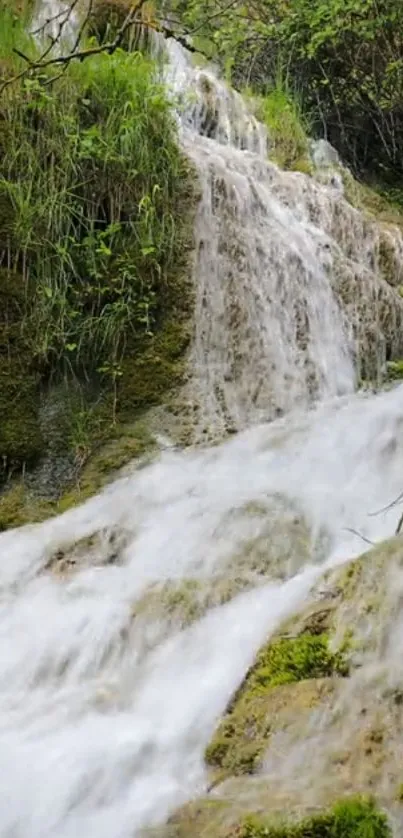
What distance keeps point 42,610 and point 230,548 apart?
2.45 ft

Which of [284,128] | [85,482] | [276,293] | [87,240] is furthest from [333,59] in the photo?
[85,482]

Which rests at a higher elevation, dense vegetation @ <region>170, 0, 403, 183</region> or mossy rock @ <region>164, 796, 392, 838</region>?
dense vegetation @ <region>170, 0, 403, 183</region>

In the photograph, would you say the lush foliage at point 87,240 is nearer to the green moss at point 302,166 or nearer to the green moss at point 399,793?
the green moss at point 302,166

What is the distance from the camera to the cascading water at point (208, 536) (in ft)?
7.00

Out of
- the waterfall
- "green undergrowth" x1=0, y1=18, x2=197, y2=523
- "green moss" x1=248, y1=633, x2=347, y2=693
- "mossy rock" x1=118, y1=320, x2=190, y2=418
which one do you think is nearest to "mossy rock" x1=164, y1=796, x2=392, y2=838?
"green moss" x1=248, y1=633, x2=347, y2=693

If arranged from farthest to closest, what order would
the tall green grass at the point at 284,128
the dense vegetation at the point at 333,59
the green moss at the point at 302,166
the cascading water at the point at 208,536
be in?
1. the dense vegetation at the point at 333,59
2. the tall green grass at the point at 284,128
3. the green moss at the point at 302,166
4. the cascading water at the point at 208,536

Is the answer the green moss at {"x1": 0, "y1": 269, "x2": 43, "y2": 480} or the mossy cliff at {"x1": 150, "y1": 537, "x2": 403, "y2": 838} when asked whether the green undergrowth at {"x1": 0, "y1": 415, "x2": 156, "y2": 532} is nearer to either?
the green moss at {"x1": 0, "y1": 269, "x2": 43, "y2": 480}

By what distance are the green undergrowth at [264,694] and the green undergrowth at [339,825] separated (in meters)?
0.30

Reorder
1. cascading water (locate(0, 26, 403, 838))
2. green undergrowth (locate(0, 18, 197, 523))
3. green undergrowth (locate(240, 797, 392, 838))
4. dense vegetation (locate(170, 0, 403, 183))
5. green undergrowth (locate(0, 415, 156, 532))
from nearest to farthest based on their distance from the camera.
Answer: green undergrowth (locate(240, 797, 392, 838)) → cascading water (locate(0, 26, 403, 838)) → green undergrowth (locate(0, 415, 156, 532)) → green undergrowth (locate(0, 18, 197, 523)) → dense vegetation (locate(170, 0, 403, 183))

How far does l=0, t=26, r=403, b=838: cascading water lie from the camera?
7.00 feet

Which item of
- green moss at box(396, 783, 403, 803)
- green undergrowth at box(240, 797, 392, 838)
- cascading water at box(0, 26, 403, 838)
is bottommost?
cascading water at box(0, 26, 403, 838)

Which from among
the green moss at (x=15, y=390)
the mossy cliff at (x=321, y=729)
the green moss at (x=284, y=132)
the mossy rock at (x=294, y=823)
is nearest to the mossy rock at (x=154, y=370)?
the green moss at (x=15, y=390)

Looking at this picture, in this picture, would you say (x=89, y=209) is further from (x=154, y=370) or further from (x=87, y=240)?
(x=154, y=370)

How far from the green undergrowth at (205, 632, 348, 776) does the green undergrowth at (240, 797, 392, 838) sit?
0.30m
